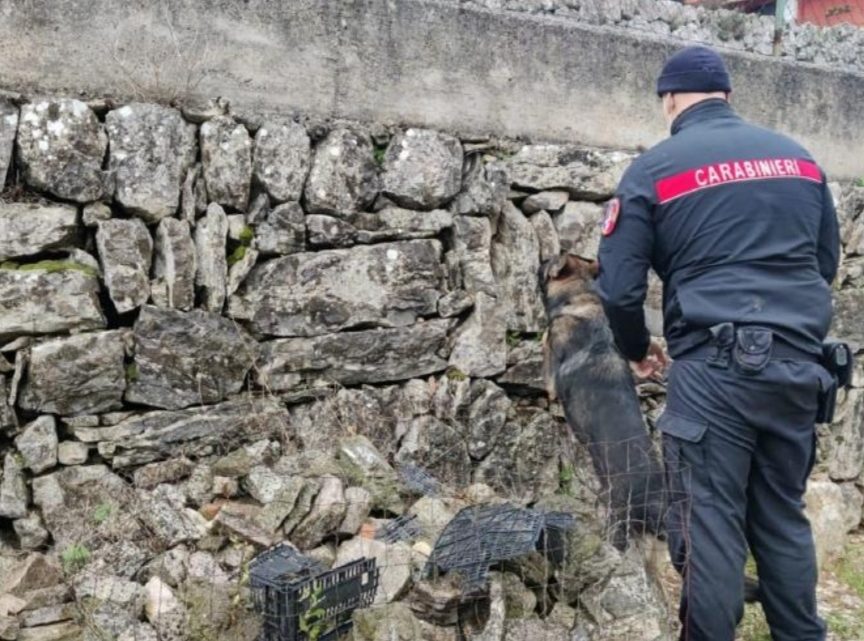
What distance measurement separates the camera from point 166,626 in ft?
11.6

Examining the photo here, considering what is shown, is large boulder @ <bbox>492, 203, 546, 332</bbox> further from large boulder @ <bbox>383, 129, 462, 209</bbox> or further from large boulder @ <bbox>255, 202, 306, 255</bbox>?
large boulder @ <bbox>255, 202, 306, 255</bbox>

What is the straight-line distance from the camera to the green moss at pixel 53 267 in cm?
433

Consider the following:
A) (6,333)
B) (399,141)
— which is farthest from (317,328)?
(6,333)

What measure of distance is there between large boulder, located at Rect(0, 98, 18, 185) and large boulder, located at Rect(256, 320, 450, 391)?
4.69ft

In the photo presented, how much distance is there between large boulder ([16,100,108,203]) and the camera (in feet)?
14.2

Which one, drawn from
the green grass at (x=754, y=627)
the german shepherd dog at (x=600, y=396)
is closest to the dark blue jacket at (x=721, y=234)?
the german shepherd dog at (x=600, y=396)

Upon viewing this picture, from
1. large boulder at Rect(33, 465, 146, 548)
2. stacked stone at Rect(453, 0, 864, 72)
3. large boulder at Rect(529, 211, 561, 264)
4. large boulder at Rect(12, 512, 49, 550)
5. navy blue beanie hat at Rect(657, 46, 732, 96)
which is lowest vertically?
large boulder at Rect(12, 512, 49, 550)

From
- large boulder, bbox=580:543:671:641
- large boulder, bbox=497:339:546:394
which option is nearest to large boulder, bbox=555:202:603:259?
large boulder, bbox=497:339:546:394

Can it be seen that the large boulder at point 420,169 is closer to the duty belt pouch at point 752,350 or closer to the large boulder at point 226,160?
the large boulder at point 226,160

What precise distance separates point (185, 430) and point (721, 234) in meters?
2.64

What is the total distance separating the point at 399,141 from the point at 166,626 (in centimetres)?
267

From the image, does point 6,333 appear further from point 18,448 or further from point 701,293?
point 701,293

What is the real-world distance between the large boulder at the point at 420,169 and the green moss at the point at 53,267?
4.99 feet

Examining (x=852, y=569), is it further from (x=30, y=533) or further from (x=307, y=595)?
(x=30, y=533)
